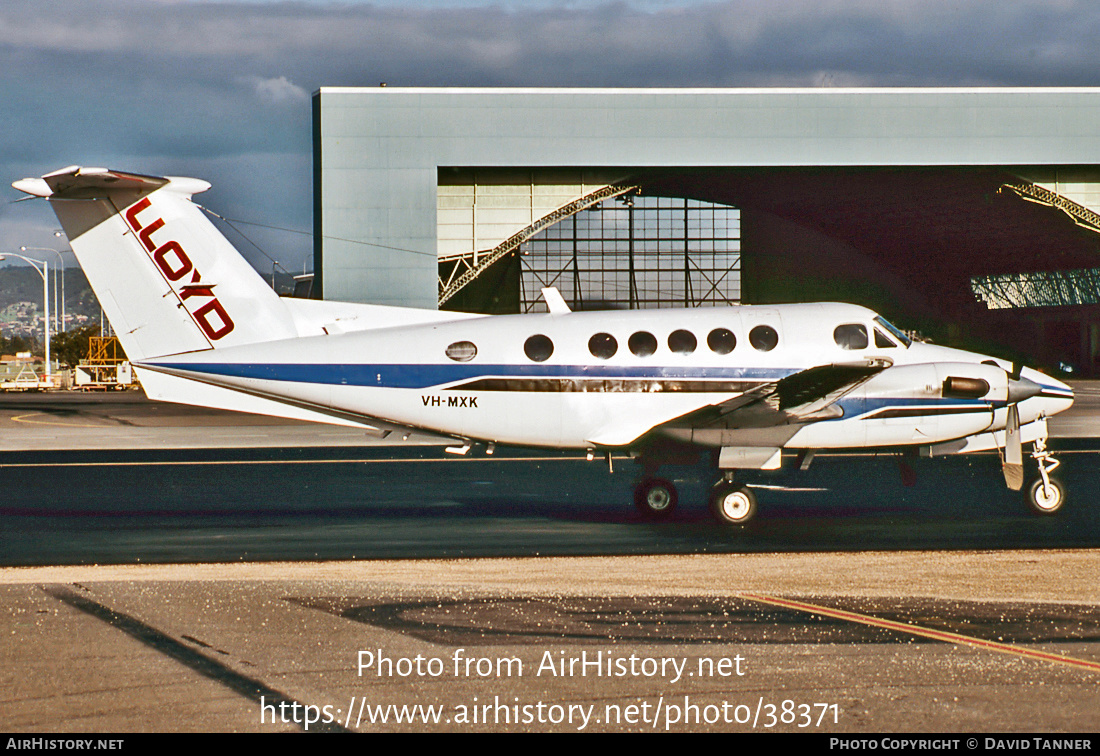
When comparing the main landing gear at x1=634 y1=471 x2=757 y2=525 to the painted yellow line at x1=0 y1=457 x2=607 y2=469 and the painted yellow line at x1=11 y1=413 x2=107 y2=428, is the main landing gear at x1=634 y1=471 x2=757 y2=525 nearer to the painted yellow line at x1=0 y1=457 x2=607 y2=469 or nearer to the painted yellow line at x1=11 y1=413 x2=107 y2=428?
the painted yellow line at x1=0 y1=457 x2=607 y2=469

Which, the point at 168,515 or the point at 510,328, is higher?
the point at 510,328

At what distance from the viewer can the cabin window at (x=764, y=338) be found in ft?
48.4

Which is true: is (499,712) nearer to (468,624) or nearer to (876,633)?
(468,624)

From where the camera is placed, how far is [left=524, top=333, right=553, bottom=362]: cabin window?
14.6 metres

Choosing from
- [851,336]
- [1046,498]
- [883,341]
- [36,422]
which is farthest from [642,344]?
[36,422]

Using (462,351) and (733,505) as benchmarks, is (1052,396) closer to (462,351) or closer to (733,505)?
(733,505)

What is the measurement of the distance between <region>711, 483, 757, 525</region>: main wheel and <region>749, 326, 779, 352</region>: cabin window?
1951mm

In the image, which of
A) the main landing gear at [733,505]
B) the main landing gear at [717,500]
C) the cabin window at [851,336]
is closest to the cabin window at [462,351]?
the main landing gear at [717,500]

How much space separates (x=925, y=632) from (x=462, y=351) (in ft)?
25.7

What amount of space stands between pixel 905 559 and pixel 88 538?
9.66 meters

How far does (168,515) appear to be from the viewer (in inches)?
606

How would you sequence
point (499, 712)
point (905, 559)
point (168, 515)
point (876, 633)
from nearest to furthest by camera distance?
point (499, 712), point (876, 633), point (905, 559), point (168, 515)

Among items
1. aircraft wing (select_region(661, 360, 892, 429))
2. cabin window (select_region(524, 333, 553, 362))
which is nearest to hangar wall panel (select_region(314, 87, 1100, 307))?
cabin window (select_region(524, 333, 553, 362))
